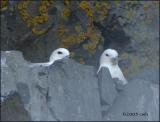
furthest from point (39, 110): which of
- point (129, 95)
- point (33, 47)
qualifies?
point (33, 47)

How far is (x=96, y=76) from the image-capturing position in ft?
21.9

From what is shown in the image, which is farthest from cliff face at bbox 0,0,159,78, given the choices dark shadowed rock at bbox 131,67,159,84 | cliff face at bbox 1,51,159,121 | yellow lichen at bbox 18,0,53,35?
cliff face at bbox 1,51,159,121

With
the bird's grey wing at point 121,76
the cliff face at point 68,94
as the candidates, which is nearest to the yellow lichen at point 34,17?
the bird's grey wing at point 121,76

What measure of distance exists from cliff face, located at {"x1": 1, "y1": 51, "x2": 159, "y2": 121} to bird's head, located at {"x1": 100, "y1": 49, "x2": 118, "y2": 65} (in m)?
0.86

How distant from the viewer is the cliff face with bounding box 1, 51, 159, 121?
242 inches

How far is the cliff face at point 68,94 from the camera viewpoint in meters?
6.14

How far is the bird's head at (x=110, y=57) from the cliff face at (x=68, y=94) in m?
0.86

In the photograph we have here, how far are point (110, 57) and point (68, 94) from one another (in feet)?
4.52

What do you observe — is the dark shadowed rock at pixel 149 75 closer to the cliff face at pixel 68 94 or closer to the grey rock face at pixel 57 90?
the cliff face at pixel 68 94

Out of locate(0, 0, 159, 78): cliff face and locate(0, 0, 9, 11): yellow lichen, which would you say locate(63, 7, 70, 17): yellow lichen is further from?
locate(0, 0, 9, 11): yellow lichen

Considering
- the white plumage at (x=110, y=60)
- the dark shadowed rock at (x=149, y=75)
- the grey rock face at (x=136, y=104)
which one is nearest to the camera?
the grey rock face at (x=136, y=104)

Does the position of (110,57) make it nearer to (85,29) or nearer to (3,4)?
(85,29)

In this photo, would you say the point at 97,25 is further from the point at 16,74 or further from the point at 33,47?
the point at 16,74

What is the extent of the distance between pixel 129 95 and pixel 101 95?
0.94 feet
